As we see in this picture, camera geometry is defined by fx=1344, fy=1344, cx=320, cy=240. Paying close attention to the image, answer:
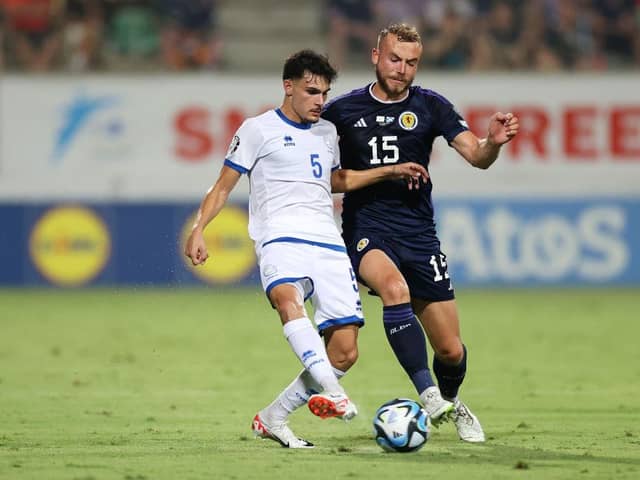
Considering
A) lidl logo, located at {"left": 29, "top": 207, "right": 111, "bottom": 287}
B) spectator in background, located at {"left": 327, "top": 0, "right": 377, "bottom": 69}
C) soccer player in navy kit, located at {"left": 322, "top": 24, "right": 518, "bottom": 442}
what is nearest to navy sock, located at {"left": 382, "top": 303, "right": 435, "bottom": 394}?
soccer player in navy kit, located at {"left": 322, "top": 24, "right": 518, "bottom": 442}

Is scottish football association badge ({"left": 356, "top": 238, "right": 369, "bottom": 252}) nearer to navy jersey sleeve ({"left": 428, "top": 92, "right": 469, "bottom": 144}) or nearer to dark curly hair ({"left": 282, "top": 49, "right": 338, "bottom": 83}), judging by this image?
navy jersey sleeve ({"left": 428, "top": 92, "right": 469, "bottom": 144})

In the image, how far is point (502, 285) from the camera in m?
21.5

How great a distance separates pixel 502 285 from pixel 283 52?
583cm

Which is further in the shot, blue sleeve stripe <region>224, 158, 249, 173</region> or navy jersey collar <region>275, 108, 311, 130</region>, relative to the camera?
navy jersey collar <region>275, 108, 311, 130</region>

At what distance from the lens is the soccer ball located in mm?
7223

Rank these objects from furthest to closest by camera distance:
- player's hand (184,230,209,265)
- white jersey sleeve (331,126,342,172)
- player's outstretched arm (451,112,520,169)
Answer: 1. white jersey sleeve (331,126,342,172)
2. player's outstretched arm (451,112,520,169)
3. player's hand (184,230,209,265)

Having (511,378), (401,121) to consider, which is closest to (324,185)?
(401,121)

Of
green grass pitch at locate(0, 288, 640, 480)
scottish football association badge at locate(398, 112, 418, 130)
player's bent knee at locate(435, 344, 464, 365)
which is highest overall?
scottish football association badge at locate(398, 112, 418, 130)

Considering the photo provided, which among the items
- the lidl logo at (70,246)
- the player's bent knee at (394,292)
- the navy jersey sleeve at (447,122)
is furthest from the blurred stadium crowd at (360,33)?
the player's bent knee at (394,292)

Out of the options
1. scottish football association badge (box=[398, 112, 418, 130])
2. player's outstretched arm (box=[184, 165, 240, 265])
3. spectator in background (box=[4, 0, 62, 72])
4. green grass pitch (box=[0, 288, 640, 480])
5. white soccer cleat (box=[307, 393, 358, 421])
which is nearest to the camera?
white soccer cleat (box=[307, 393, 358, 421])

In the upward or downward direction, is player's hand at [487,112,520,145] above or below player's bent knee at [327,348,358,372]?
above

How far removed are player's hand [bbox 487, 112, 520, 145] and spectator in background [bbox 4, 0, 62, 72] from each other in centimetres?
1619

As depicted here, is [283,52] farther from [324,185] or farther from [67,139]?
[324,185]

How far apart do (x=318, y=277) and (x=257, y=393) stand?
319 centimetres
